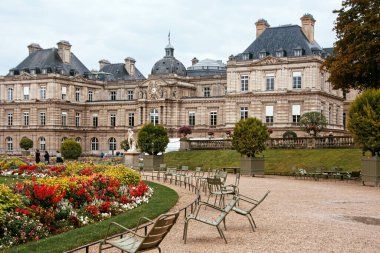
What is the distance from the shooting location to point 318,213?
16.1 m

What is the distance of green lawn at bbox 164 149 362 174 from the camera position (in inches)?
1457

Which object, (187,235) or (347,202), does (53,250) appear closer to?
(187,235)

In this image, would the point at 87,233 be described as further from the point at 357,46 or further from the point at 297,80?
the point at 297,80

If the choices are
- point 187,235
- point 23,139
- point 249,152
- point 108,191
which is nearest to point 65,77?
point 23,139

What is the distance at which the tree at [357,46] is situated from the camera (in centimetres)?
3133

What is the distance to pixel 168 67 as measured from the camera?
235ft

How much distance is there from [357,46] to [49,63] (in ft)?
165

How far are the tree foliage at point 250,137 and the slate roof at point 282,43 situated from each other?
23.9 meters

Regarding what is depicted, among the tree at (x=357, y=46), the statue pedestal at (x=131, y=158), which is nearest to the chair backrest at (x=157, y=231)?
the tree at (x=357, y=46)

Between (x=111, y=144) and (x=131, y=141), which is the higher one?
(x=131, y=141)

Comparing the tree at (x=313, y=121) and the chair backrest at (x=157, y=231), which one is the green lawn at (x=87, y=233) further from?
the tree at (x=313, y=121)

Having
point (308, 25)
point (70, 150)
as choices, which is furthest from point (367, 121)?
point (308, 25)

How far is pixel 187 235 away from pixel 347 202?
8.60 m

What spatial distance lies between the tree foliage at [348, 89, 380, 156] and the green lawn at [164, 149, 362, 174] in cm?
810
